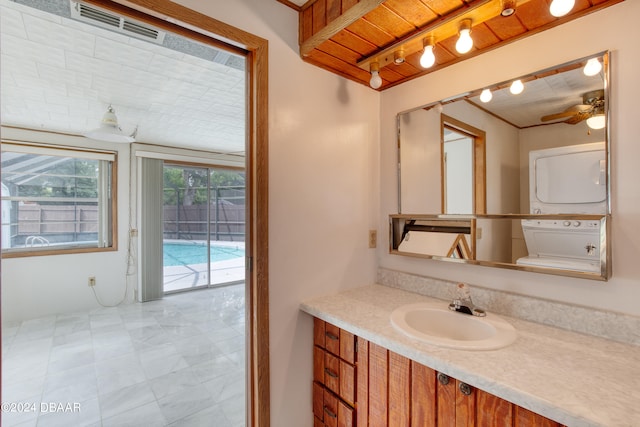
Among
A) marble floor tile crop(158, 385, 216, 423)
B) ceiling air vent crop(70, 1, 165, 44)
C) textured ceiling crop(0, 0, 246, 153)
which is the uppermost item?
A: textured ceiling crop(0, 0, 246, 153)

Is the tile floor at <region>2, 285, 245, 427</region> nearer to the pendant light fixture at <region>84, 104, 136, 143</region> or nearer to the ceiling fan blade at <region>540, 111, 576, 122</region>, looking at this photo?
the pendant light fixture at <region>84, 104, 136, 143</region>

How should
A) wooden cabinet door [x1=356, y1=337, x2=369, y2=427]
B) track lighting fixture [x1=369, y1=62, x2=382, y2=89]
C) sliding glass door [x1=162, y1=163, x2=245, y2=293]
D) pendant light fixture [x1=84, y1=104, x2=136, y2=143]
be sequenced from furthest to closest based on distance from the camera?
sliding glass door [x1=162, y1=163, x2=245, y2=293]
pendant light fixture [x1=84, y1=104, x2=136, y2=143]
track lighting fixture [x1=369, y1=62, x2=382, y2=89]
wooden cabinet door [x1=356, y1=337, x2=369, y2=427]

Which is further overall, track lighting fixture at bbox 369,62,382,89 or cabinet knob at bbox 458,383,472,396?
track lighting fixture at bbox 369,62,382,89

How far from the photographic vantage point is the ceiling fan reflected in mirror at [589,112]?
114 centimetres

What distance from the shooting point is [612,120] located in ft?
3.66

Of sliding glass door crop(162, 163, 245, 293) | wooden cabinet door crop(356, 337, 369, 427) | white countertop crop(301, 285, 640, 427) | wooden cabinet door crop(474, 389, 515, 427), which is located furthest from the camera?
sliding glass door crop(162, 163, 245, 293)

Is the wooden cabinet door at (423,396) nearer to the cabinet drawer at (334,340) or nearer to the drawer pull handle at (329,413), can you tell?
the cabinet drawer at (334,340)

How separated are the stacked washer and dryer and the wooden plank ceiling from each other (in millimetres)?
544

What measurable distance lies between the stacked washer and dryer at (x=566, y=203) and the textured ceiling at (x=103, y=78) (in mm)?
1593

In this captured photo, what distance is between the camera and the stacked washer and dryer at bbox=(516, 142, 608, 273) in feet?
3.74

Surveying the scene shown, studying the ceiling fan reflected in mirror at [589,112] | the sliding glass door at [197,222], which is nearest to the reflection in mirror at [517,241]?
the ceiling fan reflected in mirror at [589,112]

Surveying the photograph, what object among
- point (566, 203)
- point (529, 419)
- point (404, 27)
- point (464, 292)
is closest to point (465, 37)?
point (404, 27)

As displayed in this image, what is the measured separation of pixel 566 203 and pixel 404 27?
3.34 feet

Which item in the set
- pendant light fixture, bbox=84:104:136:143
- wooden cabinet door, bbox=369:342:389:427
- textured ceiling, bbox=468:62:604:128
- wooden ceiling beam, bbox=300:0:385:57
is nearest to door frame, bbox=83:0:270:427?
wooden ceiling beam, bbox=300:0:385:57
